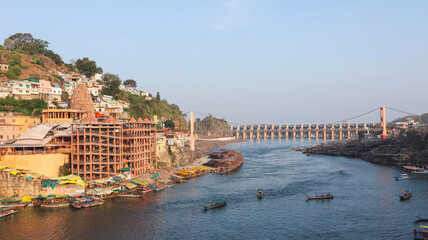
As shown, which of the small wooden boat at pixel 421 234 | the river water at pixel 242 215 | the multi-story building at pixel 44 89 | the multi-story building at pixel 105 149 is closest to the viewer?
the small wooden boat at pixel 421 234

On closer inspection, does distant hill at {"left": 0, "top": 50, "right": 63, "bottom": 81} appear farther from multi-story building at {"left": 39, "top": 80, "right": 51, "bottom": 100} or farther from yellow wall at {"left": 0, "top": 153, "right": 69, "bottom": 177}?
yellow wall at {"left": 0, "top": 153, "right": 69, "bottom": 177}

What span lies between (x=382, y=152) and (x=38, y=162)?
214 feet

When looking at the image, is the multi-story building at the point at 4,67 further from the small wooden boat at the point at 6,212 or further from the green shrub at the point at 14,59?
the small wooden boat at the point at 6,212

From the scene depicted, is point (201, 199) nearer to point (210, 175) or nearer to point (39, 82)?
point (210, 175)

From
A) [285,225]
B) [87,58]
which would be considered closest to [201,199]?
[285,225]

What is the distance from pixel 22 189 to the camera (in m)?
34.3

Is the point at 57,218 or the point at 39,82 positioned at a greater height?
the point at 39,82

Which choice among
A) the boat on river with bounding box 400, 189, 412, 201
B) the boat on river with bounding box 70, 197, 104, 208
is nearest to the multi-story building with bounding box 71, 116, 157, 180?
the boat on river with bounding box 70, 197, 104, 208

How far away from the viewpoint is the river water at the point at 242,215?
27.4m

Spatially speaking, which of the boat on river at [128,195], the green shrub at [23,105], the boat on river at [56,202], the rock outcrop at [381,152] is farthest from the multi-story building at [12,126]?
the rock outcrop at [381,152]

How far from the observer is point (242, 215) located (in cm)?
3284

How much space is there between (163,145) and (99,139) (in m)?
17.5

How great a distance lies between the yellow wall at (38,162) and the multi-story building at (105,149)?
1.77 meters

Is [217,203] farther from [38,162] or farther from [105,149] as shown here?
[38,162]
